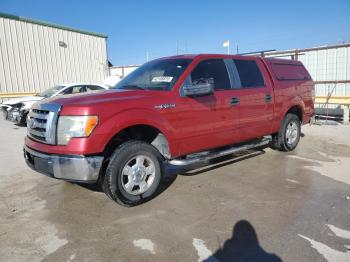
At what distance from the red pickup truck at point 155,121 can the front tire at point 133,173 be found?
1cm

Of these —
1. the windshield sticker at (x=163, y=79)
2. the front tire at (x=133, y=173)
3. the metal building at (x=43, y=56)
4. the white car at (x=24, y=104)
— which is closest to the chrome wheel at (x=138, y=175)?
the front tire at (x=133, y=173)

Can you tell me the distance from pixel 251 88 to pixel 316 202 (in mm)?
2260

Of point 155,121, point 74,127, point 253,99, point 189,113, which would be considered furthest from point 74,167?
point 253,99

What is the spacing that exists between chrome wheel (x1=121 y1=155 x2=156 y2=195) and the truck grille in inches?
37.4

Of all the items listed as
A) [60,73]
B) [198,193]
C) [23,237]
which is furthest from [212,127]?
[60,73]

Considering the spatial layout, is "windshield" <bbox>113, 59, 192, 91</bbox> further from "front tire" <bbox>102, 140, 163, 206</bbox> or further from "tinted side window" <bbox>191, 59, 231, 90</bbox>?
"front tire" <bbox>102, 140, 163, 206</bbox>

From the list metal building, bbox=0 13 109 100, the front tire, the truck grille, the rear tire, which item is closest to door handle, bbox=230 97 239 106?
the front tire

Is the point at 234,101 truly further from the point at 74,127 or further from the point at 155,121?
the point at 74,127

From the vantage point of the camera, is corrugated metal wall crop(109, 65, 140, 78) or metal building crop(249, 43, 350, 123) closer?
metal building crop(249, 43, 350, 123)

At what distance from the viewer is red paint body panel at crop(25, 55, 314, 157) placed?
Answer: 3449 mm

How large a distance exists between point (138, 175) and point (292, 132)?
409 centimetres

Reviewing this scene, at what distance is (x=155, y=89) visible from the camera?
4.27 m

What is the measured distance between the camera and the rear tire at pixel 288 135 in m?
6.25

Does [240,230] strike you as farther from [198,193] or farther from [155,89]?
[155,89]
